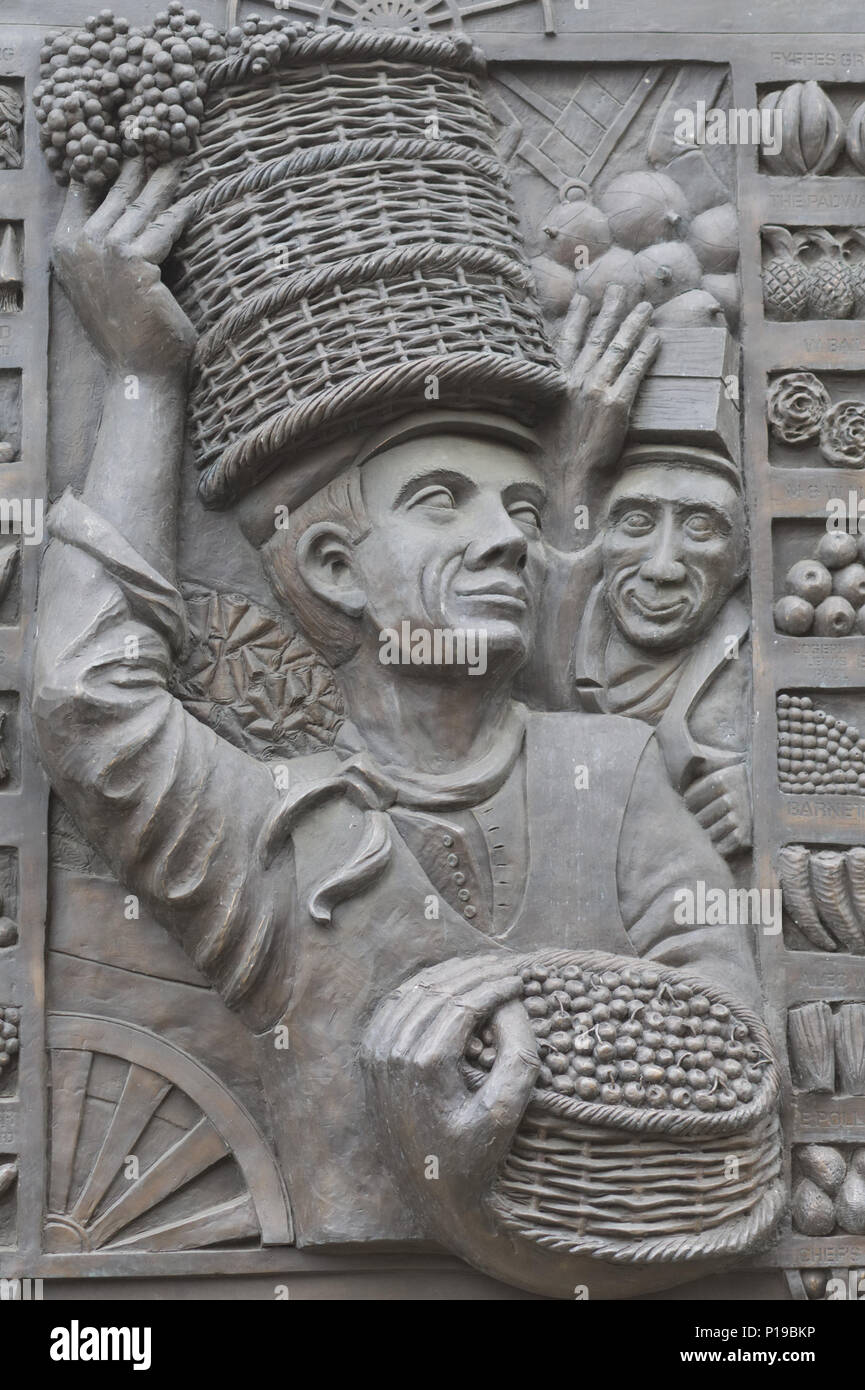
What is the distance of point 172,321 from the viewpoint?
4965mm

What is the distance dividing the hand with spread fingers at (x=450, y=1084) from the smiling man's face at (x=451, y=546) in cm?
84

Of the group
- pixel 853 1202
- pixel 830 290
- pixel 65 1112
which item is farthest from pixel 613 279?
pixel 65 1112

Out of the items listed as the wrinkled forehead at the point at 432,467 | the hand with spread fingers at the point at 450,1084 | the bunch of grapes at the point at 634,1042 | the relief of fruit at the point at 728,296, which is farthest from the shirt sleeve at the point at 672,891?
the relief of fruit at the point at 728,296

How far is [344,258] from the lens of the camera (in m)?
4.92

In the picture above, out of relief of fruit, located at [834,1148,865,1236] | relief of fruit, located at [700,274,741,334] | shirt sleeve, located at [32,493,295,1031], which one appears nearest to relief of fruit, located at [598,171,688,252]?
relief of fruit, located at [700,274,741,334]

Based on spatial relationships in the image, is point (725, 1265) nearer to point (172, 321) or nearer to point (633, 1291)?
point (633, 1291)

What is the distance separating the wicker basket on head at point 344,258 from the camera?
4887 millimetres

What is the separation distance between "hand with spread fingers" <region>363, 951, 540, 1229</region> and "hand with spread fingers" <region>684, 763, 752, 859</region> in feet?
2.31

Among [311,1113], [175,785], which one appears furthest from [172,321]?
[311,1113]

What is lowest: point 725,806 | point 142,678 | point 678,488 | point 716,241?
point 725,806

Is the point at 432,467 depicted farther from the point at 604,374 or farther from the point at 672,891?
the point at 672,891

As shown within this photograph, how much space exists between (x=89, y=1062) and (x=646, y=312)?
7.68ft

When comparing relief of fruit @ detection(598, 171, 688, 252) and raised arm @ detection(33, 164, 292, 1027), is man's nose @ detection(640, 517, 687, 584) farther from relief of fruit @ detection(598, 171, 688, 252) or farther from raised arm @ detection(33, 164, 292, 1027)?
raised arm @ detection(33, 164, 292, 1027)

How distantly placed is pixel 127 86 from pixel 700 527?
1821 mm
